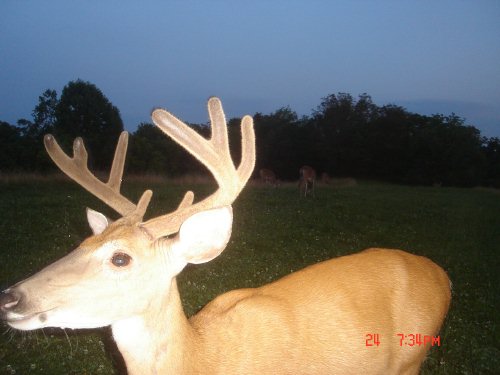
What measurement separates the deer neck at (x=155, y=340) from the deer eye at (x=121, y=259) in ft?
0.96

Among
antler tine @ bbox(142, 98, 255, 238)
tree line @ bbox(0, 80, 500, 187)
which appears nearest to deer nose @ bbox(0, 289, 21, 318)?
antler tine @ bbox(142, 98, 255, 238)

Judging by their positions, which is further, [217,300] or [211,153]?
[217,300]

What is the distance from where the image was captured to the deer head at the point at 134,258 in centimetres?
215

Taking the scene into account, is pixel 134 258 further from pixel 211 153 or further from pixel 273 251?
pixel 273 251

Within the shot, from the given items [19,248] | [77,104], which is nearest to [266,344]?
[19,248]

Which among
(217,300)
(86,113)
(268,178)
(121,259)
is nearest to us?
(121,259)

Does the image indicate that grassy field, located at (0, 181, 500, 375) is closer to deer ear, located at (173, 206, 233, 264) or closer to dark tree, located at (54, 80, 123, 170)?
deer ear, located at (173, 206, 233, 264)

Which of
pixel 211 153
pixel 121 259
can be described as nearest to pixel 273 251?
pixel 211 153

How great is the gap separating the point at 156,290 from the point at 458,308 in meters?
5.11

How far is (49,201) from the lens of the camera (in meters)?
13.2

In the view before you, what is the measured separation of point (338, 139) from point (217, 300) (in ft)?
175

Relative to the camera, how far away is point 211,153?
2631 mm

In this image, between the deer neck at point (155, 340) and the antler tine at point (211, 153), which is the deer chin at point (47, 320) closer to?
the deer neck at point (155, 340)
